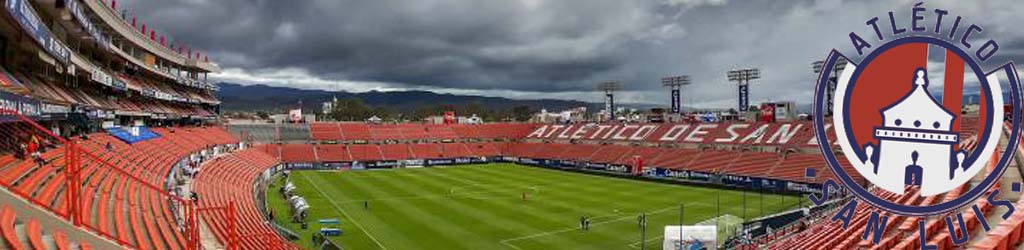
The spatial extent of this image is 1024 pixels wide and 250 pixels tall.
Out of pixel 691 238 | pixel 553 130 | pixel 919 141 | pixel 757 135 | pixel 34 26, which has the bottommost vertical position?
pixel 691 238

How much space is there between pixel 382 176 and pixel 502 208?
1030 inches

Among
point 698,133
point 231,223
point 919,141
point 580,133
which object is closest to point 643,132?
point 698,133

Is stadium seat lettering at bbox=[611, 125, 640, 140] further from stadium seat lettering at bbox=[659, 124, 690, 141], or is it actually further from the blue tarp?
the blue tarp

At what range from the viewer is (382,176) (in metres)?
66.2

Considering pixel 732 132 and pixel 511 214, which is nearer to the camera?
pixel 511 214

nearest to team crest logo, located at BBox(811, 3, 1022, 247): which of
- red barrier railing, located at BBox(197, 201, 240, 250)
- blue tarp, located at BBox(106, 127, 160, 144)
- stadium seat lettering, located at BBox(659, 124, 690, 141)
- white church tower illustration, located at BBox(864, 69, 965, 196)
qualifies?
white church tower illustration, located at BBox(864, 69, 965, 196)

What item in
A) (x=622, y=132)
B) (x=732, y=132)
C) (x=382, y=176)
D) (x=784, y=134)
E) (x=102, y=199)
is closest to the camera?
(x=102, y=199)

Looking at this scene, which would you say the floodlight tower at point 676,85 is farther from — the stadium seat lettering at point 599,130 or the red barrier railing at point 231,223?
the red barrier railing at point 231,223

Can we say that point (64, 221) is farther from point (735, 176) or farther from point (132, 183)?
point (735, 176)

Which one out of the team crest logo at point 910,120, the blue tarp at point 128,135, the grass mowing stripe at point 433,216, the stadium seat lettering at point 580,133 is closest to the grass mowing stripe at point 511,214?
the grass mowing stripe at point 433,216

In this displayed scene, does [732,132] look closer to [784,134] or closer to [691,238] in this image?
[784,134]

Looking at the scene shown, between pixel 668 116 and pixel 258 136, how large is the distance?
184 ft

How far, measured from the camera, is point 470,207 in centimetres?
4384

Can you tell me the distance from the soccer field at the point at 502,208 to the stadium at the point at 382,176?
24 centimetres
